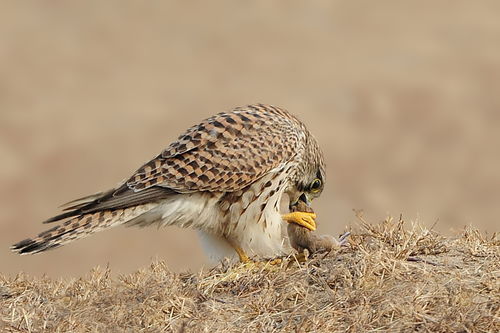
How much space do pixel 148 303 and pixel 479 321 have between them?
5.64 feet

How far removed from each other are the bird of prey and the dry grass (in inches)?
17.7

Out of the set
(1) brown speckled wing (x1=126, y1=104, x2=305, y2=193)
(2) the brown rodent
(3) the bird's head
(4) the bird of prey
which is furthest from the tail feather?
(3) the bird's head

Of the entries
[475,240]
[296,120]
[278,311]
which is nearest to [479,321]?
[278,311]

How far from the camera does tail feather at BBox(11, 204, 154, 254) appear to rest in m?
5.53

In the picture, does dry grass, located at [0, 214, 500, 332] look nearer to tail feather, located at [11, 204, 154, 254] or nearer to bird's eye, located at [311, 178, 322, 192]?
tail feather, located at [11, 204, 154, 254]

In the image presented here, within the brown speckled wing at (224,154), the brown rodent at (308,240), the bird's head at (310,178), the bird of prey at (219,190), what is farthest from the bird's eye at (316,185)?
the brown rodent at (308,240)

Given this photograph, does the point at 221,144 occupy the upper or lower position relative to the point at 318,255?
upper

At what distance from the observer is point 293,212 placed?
254 inches

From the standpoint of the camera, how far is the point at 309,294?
4.90 meters

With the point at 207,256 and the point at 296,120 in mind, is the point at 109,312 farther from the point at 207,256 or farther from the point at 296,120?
the point at 296,120

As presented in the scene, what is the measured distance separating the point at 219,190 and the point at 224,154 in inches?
10.8

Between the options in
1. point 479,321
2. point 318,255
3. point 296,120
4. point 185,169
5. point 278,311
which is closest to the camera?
point 479,321

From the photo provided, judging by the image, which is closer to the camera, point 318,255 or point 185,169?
point 318,255

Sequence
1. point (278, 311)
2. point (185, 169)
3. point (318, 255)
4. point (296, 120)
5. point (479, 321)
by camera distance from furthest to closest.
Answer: point (296, 120) → point (185, 169) → point (318, 255) → point (278, 311) → point (479, 321)
